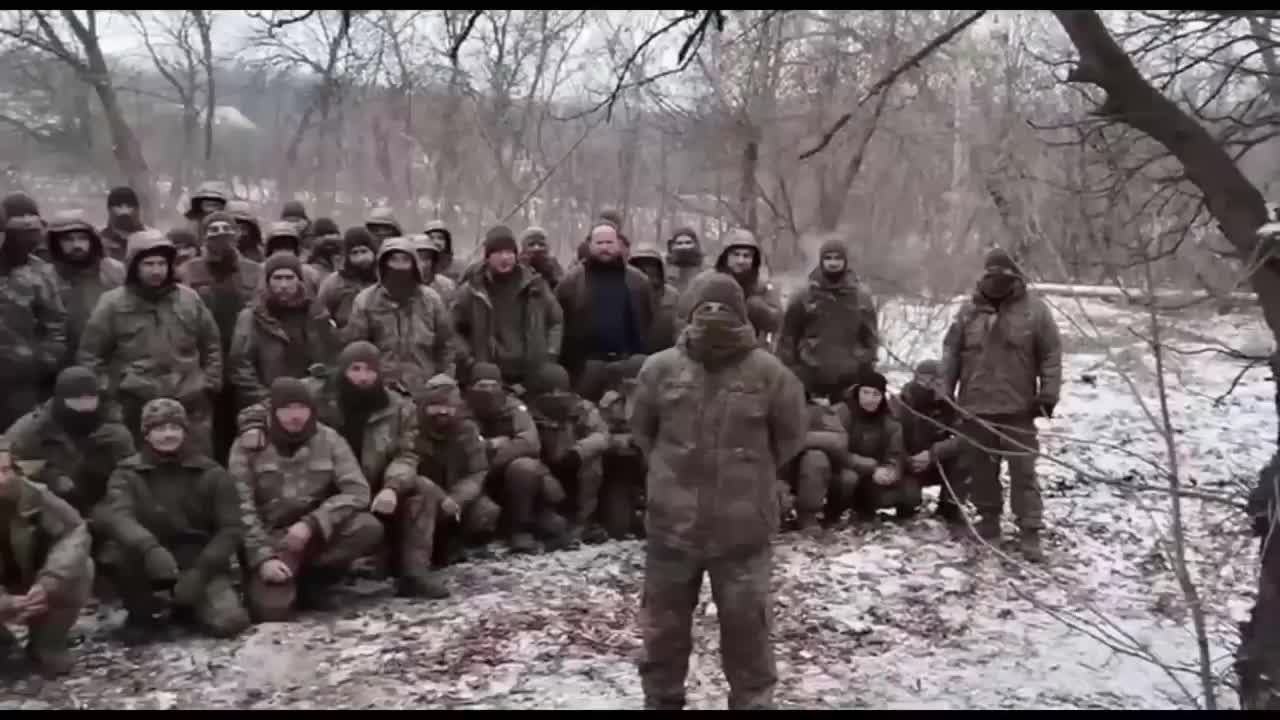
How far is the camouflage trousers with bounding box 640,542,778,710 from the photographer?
416 centimetres

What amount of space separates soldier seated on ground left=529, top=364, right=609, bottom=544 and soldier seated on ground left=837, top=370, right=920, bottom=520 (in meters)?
1.75

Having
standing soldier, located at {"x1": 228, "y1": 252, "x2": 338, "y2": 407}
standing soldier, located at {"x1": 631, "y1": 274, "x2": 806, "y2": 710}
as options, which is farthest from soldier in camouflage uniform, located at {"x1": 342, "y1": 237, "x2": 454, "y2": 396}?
standing soldier, located at {"x1": 631, "y1": 274, "x2": 806, "y2": 710}

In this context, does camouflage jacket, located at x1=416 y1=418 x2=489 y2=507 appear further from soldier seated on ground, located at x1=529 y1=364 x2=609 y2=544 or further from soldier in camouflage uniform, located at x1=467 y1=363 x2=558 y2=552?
soldier seated on ground, located at x1=529 y1=364 x2=609 y2=544

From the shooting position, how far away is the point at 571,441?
22.9ft

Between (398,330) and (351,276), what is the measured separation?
84cm

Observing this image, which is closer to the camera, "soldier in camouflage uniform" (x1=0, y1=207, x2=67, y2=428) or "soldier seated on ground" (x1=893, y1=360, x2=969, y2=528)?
"soldier in camouflage uniform" (x1=0, y1=207, x2=67, y2=428)

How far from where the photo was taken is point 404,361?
22.0ft

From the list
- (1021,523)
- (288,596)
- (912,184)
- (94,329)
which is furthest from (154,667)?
(912,184)

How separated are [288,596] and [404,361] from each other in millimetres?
1772

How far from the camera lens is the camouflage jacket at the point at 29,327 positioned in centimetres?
616

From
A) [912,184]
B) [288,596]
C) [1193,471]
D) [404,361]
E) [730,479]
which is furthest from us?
[912,184]

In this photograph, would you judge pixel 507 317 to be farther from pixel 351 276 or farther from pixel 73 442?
pixel 73 442

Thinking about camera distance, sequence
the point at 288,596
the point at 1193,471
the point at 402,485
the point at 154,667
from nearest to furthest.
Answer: the point at 154,667, the point at 288,596, the point at 402,485, the point at 1193,471
